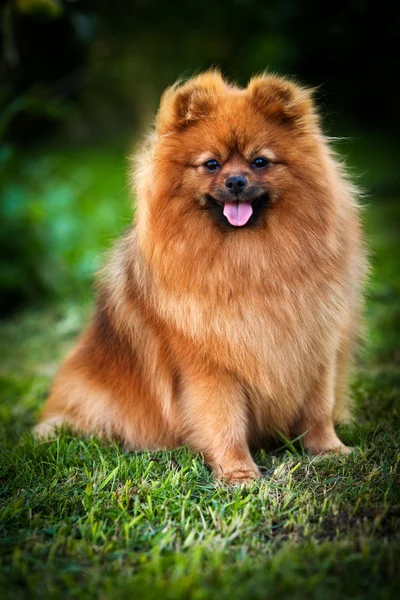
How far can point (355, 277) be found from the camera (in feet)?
10.2

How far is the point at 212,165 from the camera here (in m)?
2.79

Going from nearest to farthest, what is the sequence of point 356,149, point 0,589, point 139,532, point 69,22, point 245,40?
point 0,589 → point 139,532 → point 69,22 → point 356,149 → point 245,40

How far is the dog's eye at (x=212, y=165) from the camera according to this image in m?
2.79

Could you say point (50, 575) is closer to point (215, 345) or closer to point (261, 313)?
point (215, 345)

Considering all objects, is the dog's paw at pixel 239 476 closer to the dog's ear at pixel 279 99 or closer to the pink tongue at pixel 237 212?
the pink tongue at pixel 237 212

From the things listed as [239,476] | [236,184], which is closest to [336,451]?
[239,476]

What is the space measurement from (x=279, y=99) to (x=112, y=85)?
15.4 metres

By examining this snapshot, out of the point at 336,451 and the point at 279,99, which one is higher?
the point at 279,99

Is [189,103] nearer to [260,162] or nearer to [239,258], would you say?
[260,162]

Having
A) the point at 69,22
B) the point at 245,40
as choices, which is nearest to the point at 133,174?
the point at 69,22

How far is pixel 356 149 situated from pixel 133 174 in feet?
35.5

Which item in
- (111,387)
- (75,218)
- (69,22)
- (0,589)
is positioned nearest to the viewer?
(0,589)

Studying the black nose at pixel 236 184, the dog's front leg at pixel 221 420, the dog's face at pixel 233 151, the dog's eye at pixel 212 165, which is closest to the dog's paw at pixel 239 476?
the dog's front leg at pixel 221 420

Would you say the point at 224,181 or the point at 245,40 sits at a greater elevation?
the point at 245,40
